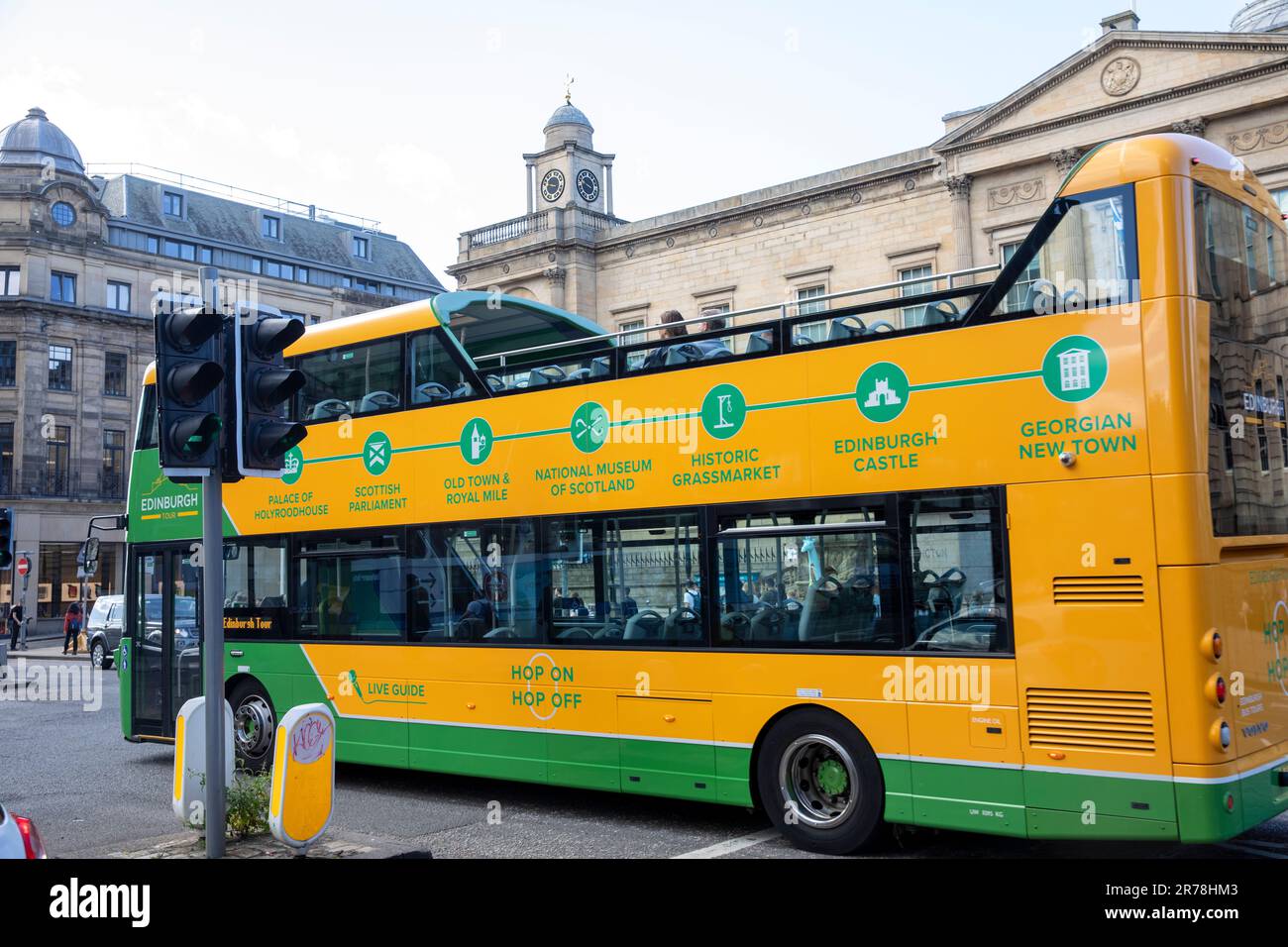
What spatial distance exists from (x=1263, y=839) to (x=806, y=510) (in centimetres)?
387

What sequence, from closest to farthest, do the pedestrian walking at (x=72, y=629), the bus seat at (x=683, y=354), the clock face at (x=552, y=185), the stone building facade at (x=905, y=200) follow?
the bus seat at (x=683, y=354) < the stone building facade at (x=905, y=200) < the pedestrian walking at (x=72, y=629) < the clock face at (x=552, y=185)

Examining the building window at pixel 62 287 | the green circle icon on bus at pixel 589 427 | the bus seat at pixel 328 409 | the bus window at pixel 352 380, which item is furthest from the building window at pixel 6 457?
the green circle icon on bus at pixel 589 427

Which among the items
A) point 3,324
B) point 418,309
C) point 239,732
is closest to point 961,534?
point 418,309

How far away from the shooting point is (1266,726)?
677cm

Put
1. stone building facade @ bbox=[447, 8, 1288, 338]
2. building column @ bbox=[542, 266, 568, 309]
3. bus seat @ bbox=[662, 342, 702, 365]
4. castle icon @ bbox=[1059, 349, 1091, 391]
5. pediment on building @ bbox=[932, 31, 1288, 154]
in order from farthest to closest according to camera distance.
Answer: building column @ bbox=[542, 266, 568, 309], stone building facade @ bbox=[447, 8, 1288, 338], pediment on building @ bbox=[932, 31, 1288, 154], bus seat @ bbox=[662, 342, 702, 365], castle icon @ bbox=[1059, 349, 1091, 391]

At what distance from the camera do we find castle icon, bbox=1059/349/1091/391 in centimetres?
684

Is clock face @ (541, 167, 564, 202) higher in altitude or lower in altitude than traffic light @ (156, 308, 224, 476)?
higher

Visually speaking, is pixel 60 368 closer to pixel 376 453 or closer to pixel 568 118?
pixel 568 118

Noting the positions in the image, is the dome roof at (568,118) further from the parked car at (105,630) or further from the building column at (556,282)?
the parked car at (105,630)

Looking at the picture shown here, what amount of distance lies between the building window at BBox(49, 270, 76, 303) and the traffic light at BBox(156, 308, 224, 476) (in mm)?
54534

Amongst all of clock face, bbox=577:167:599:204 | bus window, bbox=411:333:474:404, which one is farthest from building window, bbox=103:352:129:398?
bus window, bbox=411:333:474:404

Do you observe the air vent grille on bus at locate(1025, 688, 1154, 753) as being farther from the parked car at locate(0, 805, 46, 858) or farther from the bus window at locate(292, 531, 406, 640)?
the bus window at locate(292, 531, 406, 640)

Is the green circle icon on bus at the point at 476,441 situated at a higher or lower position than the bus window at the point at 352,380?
lower

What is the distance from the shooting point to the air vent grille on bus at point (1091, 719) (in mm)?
6496
